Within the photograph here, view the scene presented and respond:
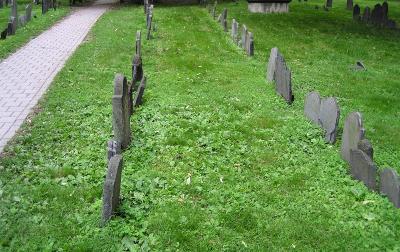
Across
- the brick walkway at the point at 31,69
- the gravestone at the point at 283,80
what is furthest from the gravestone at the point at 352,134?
the brick walkway at the point at 31,69

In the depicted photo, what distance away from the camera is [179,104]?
1028 cm

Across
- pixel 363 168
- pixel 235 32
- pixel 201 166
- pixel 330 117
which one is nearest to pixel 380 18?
pixel 235 32

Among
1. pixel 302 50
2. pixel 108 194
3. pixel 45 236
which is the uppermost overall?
pixel 302 50

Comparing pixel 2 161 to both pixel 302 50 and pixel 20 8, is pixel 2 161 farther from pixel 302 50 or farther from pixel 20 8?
pixel 20 8

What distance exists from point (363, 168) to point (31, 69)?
10.4 meters

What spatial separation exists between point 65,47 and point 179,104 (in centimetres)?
831

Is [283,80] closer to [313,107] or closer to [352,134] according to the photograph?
[313,107]

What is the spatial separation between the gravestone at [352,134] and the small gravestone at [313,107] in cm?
152

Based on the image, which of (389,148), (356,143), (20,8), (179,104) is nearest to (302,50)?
(179,104)

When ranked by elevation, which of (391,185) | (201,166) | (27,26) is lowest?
(201,166)

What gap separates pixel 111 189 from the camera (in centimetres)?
551

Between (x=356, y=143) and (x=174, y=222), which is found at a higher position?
(x=356, y=143)

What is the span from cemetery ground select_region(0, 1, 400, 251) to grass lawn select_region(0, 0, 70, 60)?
11.9 feet

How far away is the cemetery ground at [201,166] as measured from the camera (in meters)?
5.52
